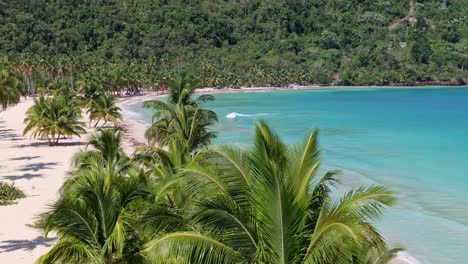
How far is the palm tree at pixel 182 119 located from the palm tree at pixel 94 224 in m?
7.99

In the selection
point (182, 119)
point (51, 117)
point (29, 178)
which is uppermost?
point (182, 119)

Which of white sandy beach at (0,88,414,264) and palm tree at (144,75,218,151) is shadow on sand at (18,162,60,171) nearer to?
white sandy beach at (0,88,414,264)

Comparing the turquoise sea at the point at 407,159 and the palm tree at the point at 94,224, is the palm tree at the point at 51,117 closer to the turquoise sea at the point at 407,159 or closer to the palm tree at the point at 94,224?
the turquoise sea at the point at 407,159

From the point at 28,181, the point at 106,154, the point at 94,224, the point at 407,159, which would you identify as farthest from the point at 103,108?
the point at 94,224

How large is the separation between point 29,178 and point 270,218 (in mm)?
23722

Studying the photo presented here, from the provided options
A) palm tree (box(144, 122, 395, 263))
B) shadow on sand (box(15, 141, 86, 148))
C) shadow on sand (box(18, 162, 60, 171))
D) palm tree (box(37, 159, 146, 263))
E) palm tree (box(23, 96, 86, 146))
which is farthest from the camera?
shadow on sand (box(15, 141, 86, 148))

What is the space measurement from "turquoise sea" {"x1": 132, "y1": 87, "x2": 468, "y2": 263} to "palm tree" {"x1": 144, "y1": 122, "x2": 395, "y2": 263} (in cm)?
1195

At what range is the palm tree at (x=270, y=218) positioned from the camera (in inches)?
290

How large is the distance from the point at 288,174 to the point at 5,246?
12547 millimetres

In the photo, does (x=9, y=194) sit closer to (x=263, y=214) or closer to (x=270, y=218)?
(x=263, y=214)

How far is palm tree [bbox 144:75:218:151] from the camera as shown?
21.4m

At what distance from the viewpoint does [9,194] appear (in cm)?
2352

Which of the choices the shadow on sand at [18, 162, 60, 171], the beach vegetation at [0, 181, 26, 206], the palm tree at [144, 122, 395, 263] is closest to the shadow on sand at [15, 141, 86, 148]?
the shadow on sand at [18, 162, 60, 171]

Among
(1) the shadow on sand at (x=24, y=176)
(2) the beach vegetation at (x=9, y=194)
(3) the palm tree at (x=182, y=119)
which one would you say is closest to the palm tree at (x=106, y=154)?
(3) the palm tree at (x=182, y=119)
